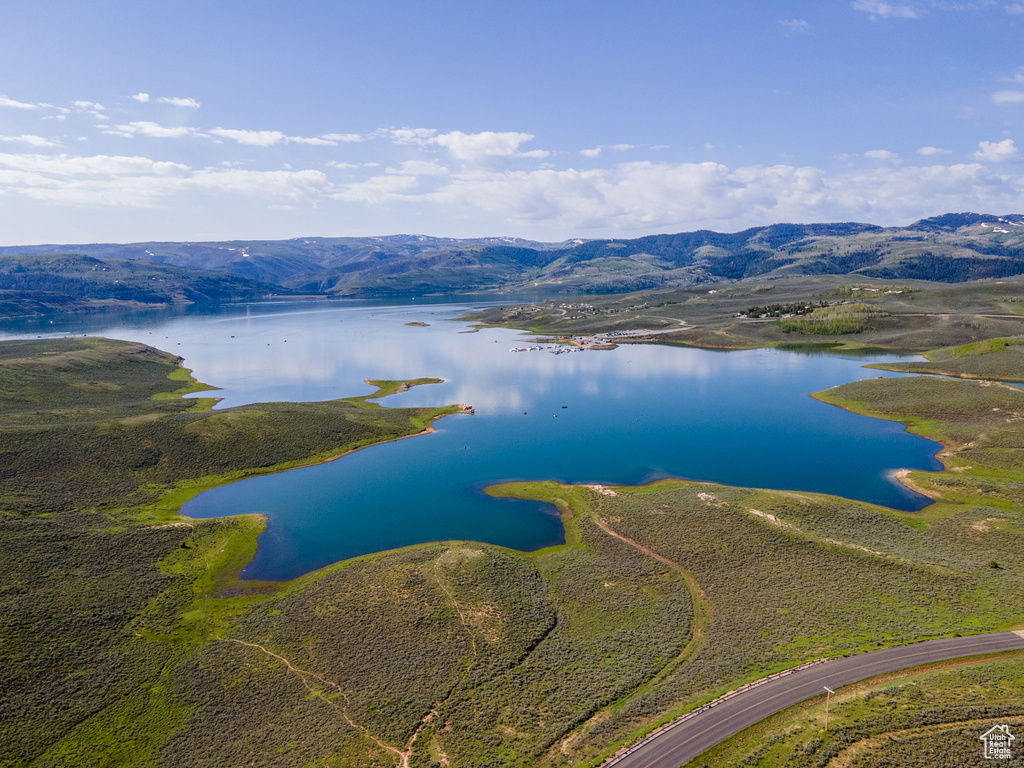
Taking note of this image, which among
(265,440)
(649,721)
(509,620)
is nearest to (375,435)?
(265,440)

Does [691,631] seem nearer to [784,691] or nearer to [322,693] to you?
[784,691]

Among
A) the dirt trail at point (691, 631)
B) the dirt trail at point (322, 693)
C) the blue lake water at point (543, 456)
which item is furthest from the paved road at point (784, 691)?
the blue lake water at point (543, 456)

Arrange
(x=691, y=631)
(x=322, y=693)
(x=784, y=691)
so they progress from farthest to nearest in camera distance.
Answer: (x=691, y=631)
(x=322, y=693)
(x=784, y=691)

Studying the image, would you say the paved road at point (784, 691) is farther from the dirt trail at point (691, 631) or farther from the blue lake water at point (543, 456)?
the blue lake water at point (543, 456)

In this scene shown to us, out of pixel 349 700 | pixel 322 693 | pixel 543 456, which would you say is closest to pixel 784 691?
pixel 349 700

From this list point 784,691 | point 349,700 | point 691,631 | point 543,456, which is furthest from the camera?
point 543,456

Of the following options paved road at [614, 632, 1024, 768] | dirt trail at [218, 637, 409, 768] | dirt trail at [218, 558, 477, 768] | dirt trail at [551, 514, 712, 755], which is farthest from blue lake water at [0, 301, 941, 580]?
paved road at [614, 632, 1024, 768]

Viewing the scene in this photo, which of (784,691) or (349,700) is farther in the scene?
(349,700)

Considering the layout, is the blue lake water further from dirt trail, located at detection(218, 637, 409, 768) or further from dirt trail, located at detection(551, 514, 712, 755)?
dirt trail, located at detection(218, 637, 409, 768)

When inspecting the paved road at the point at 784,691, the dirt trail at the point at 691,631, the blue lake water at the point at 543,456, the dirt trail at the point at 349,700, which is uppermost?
the blue lake water at the point at 543,456
